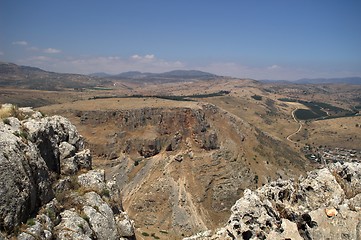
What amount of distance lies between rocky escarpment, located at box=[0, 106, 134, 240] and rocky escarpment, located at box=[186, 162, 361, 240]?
6.37m

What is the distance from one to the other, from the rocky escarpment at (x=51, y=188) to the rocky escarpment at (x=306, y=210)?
6375 millimetres

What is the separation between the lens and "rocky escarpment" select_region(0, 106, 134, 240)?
16094 mm

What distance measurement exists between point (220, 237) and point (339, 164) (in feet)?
A: 27.0

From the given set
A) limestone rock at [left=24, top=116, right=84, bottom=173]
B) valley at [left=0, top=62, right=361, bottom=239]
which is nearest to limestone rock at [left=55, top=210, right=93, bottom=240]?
limestone rock at [left=24, top=116, right=84, bottom=173]

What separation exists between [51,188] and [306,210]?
1392cm

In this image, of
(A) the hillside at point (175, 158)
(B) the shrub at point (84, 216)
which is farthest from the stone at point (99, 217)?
(A) the hillside at point (175, 158)

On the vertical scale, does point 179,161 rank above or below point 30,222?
below

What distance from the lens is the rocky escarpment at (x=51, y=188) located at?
1609cm

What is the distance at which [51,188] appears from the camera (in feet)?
65.5

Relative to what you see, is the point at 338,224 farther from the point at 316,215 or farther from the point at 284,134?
the point at 284,134

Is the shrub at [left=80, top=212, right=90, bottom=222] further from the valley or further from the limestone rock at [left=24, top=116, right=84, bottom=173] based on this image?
the valley

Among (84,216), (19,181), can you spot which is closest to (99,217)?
(84,216)

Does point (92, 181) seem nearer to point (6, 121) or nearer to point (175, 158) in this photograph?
point (6, 121)

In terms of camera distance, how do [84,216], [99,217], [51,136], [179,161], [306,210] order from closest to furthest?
[306,210], [84,216], [99,217], [51,136], [179,161]
